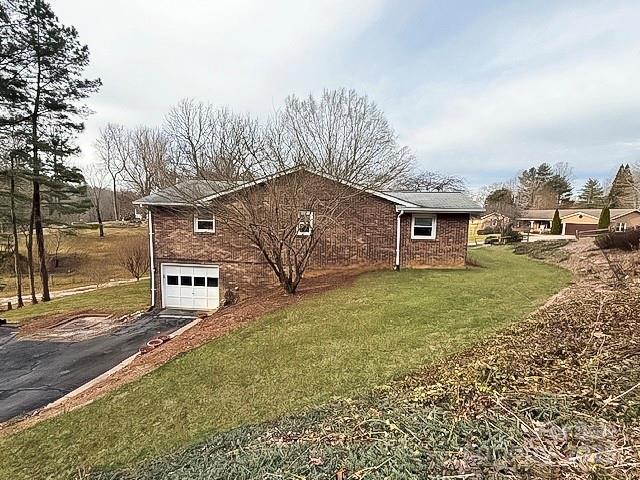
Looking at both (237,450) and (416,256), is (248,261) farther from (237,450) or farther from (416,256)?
(237,450)

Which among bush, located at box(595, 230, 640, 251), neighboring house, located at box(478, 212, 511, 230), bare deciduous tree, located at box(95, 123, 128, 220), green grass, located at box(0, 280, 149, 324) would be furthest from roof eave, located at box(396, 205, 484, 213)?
bare deciduous tree, located at box(95, 123, 128, 220)

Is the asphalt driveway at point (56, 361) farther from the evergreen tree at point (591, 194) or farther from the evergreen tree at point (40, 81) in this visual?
the evergreen tree at point (591, 194)

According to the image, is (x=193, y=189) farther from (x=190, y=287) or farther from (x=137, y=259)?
(x=137, y=259)

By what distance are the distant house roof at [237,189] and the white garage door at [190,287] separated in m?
3.04

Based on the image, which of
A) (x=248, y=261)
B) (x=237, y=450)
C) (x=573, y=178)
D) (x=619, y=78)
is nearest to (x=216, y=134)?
(x=248, y=261)

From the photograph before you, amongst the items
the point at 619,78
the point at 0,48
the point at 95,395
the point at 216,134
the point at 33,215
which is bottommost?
the point at 95,395

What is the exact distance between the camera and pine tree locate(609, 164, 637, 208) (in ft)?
172

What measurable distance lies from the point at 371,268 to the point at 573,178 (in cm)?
6960

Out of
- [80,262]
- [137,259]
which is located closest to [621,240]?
[137,259]

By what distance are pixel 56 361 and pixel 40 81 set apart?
649 inches

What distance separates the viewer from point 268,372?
21.3ft

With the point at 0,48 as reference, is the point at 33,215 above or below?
below

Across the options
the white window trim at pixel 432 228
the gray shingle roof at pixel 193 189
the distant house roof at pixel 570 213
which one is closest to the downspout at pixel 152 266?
the gray shingle roof at pixel 193 189

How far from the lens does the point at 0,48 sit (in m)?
17.0
